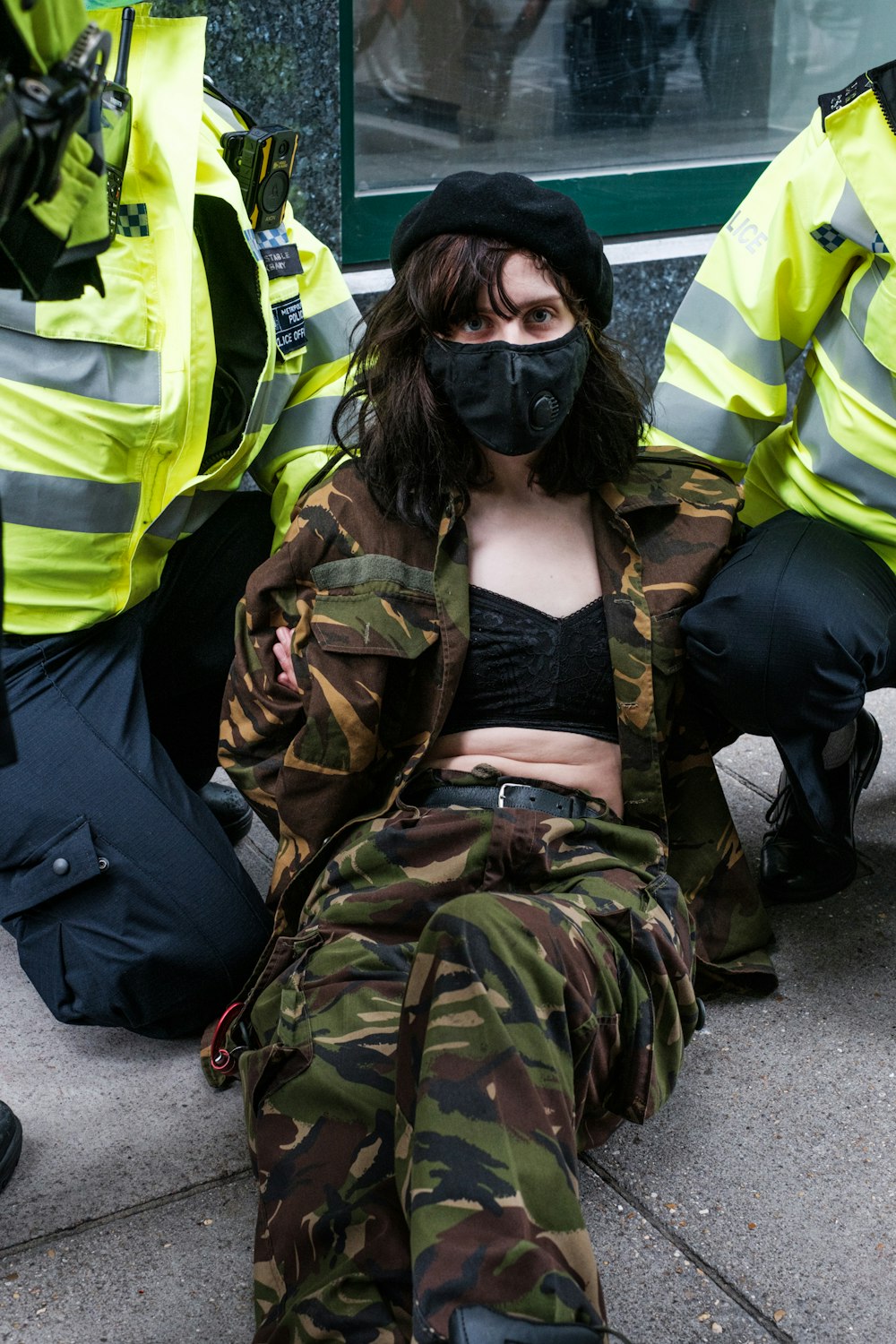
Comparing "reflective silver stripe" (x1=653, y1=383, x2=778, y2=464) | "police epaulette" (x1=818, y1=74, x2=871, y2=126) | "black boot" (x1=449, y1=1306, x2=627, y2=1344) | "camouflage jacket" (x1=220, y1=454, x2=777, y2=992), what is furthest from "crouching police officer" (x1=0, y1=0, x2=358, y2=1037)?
"black boot" (x1=449, y1=1306, x2=627, y2=1344)

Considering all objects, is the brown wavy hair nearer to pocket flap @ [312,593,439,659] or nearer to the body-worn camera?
pocket flap @ [312,593,439,659]

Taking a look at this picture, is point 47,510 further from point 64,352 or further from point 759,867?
point 759,867

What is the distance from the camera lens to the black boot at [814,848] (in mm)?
2871

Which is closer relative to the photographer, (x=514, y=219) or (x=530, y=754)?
(x=514, y=219)

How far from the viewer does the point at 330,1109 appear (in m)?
1.96

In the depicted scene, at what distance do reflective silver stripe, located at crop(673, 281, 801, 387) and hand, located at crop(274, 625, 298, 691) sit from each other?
100cm

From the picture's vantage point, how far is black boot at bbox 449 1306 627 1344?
1551 millimetres

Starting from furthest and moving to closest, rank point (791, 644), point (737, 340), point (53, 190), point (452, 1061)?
1. point (737, 340)
2. point (791, 644)
3. point (452, 1061)
4. point (53, 190)

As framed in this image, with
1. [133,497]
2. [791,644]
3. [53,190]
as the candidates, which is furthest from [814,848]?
[53,190]

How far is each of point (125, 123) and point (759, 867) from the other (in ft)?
6.12

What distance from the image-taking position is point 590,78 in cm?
504

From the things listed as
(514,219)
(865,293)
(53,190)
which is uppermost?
(53,190)

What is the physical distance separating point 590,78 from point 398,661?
3.38 m

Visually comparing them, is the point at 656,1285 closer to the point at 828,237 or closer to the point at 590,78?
the point at 828,237
